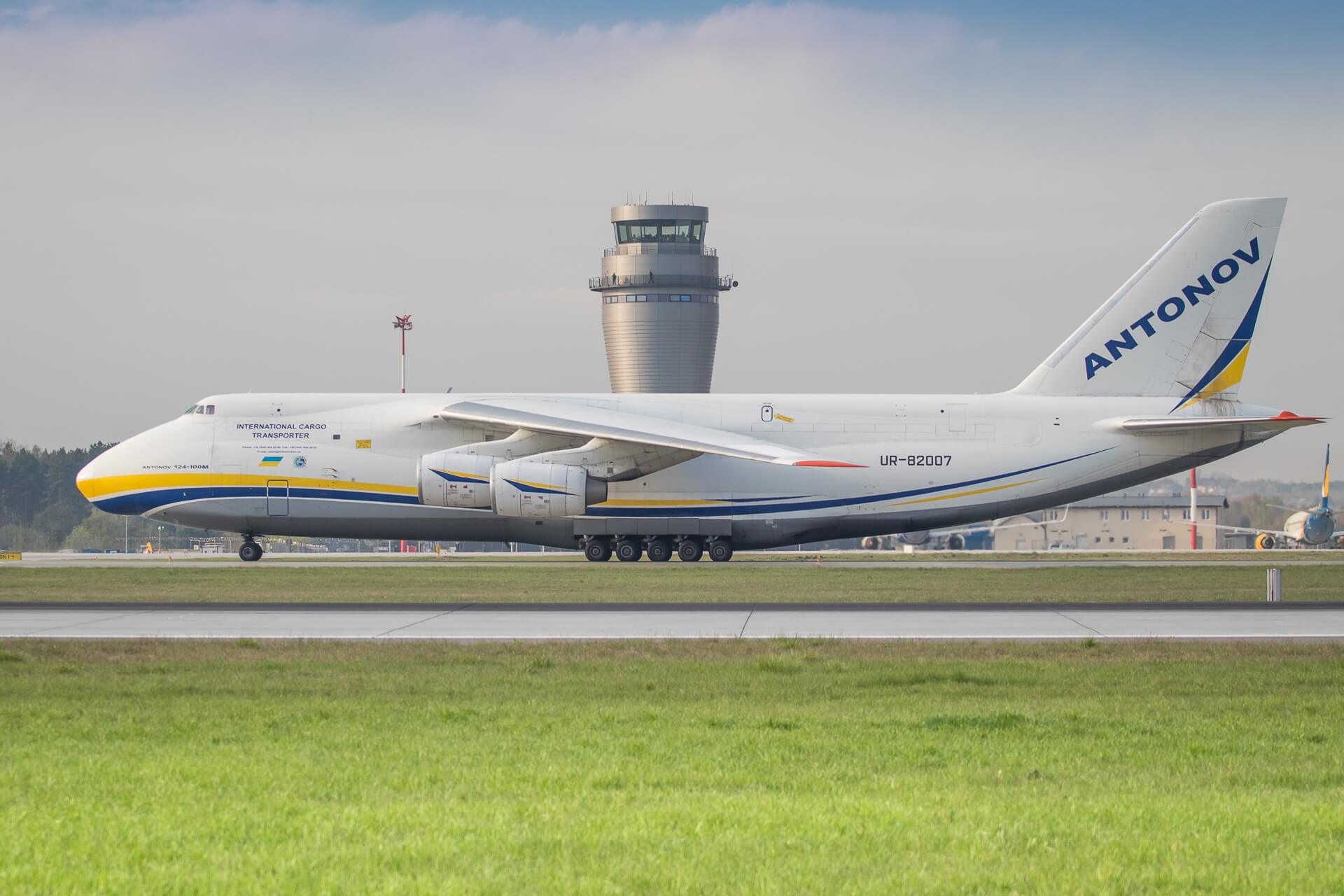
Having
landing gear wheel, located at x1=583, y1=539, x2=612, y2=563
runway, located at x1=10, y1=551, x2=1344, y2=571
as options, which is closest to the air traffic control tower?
runway, located at x1=10, y1=551, x2=1344, y2=571

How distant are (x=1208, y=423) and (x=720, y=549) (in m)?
13.6

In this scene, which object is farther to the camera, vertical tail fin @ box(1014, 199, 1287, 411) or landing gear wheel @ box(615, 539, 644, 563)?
landing gear wheel @ box(615, 539, 644, 563)

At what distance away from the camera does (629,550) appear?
1609 inches

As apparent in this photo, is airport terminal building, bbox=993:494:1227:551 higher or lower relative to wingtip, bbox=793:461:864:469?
lower

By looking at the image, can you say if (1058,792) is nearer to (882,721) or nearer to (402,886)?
(882,721)

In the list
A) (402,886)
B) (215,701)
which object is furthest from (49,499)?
(402,886)

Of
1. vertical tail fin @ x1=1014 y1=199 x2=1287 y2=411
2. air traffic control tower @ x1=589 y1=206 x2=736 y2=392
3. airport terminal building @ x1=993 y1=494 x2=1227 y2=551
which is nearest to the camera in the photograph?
vertical tail fin @ x1=1014 y1=199 x2=1287 y2=411

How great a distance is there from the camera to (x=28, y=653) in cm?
1661

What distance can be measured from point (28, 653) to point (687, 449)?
22.6 meters

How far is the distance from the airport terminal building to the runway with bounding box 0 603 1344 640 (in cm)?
10542

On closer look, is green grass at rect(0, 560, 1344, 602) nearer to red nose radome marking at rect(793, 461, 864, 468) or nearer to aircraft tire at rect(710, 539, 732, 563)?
aircraft tire at rect(710, 539, 732, 563)

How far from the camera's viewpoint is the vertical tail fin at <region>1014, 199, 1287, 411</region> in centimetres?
3941

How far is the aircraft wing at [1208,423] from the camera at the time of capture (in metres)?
37.6

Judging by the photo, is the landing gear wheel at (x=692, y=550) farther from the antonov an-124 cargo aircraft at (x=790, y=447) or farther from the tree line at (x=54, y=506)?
the tree line at (x=54, y=506)
